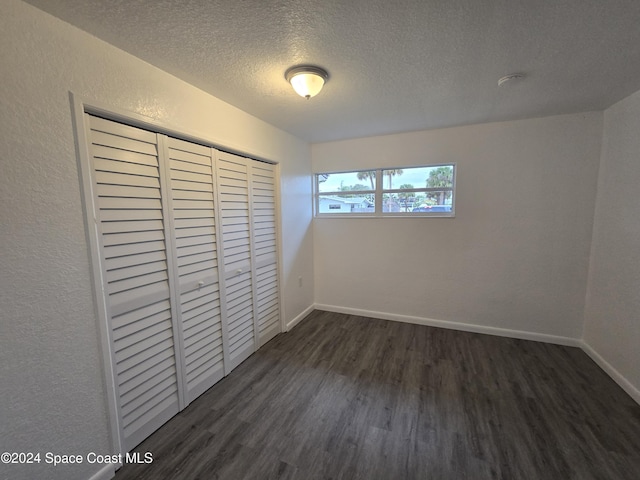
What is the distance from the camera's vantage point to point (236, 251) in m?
2.37

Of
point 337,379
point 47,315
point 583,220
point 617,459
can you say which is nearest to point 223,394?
point 337,379

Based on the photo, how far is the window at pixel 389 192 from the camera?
3062mm

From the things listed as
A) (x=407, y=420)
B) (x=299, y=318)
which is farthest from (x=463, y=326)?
(x=299, y=318)

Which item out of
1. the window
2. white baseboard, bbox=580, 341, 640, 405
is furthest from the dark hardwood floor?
the window

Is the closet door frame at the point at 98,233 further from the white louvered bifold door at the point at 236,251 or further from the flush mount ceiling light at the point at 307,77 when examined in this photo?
the flush mount ceiling light at the point at 307,77

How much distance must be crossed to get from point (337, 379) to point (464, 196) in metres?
2.44

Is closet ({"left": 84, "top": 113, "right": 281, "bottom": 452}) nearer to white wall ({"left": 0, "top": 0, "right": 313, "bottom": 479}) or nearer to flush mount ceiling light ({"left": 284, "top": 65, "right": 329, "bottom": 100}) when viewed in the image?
white wall ({"left": 0, "top": 0, "right": 313, "bottom": 479})

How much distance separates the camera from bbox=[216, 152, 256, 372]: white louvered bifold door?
222cm

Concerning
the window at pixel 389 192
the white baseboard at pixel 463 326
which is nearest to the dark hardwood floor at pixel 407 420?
the white baseboard at pixel 463 326

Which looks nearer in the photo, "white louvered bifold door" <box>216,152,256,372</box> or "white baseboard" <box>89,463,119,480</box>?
"white baseboard" <box>89,463,119,480</box>

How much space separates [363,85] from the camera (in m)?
1.89

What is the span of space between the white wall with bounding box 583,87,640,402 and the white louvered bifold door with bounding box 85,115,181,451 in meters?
3.54

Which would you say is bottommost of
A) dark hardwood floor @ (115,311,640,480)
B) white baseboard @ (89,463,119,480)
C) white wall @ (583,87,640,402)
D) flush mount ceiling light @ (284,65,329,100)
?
dark hardwood floor @ (115,311,640,480)

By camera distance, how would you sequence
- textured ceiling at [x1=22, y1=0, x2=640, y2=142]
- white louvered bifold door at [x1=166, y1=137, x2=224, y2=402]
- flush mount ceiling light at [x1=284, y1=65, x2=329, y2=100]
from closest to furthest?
textured ceiling at [x1=22, y1=0, x2=640, y2=142], flush mount ceiling light at [x1=284, y1=65, x2=329, y2=100], white louvered bifold door at [x1=166, y1=137, x2=224, y2=402]
